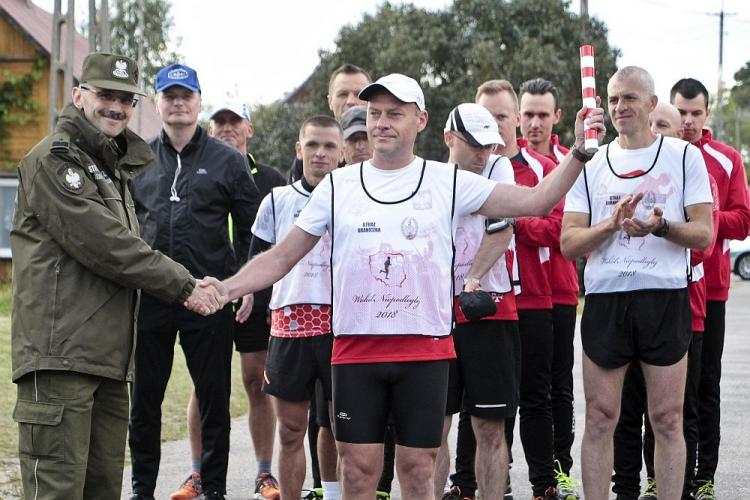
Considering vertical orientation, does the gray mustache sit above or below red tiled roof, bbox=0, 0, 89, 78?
below

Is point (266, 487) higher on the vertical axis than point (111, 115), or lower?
lower

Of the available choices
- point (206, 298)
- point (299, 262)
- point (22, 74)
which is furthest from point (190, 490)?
point (22, 74)

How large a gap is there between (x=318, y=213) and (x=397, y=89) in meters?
0.67

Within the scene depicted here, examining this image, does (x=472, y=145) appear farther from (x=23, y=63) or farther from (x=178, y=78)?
(x=23, y=63)

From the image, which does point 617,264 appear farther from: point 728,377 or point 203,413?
point 728,377

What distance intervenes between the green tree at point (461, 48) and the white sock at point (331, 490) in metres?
26.3

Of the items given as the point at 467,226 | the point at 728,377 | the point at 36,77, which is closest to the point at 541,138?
the point at 467,226

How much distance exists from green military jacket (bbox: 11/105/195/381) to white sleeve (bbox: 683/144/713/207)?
9.13 feet

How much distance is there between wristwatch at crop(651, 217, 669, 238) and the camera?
6.42 m

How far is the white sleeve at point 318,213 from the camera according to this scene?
18.9 feet

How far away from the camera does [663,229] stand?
6.44 m

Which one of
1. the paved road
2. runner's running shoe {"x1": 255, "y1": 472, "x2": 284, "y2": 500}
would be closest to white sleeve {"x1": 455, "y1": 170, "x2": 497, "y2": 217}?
the paved road

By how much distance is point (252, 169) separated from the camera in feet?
30.0

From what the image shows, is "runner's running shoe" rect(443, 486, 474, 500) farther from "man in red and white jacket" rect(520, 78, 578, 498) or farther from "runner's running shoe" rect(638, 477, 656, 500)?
"runner's running shoe" rect(638, 477, 656, 500)
